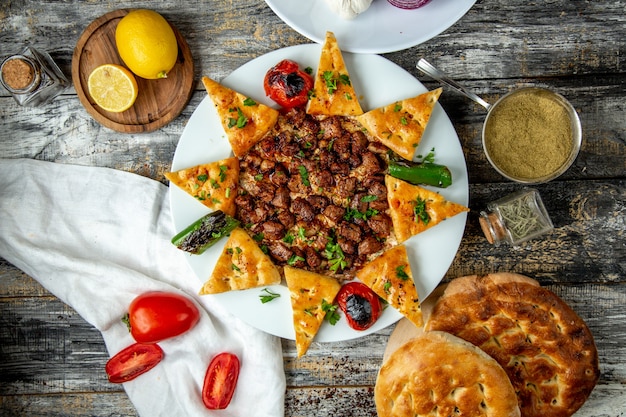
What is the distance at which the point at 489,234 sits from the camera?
4.02 meters

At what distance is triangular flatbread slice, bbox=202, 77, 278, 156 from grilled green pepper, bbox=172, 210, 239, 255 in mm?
474

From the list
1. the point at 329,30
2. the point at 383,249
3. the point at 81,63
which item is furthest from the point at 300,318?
the point at 81,63

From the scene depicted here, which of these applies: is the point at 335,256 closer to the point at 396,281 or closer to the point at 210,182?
the point at 396,281

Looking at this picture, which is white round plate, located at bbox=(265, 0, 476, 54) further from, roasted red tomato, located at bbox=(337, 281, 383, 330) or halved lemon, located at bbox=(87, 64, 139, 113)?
roasted red tomato, located at bbox=(337, 281, 383, 330)

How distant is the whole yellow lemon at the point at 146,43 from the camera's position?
3.74m

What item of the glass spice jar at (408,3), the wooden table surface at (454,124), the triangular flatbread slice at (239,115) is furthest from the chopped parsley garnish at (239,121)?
the glass spice jar at (408,3)

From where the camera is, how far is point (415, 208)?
148 inches

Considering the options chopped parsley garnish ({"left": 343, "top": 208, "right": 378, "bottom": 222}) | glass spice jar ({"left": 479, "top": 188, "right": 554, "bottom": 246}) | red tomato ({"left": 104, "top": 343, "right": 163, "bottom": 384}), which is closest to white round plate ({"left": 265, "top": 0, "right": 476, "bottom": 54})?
chopped parsley garnish ({"left": 343, "top": 208, "right": 378, "bottom": 222})

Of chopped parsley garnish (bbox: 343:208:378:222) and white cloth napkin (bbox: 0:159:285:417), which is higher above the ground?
chopped parsley garnish (bbox: 343:208:378:222)

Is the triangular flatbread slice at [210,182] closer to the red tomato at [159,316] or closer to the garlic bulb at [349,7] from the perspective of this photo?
the red tomato at [159,316]

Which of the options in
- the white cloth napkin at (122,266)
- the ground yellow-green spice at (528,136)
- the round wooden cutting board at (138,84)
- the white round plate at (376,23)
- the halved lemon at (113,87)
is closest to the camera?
the white round plate at (376,23)

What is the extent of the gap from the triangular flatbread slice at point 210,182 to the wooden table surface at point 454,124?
0.55m

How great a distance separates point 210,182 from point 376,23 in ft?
5.00

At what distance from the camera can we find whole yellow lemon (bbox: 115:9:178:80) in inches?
147
